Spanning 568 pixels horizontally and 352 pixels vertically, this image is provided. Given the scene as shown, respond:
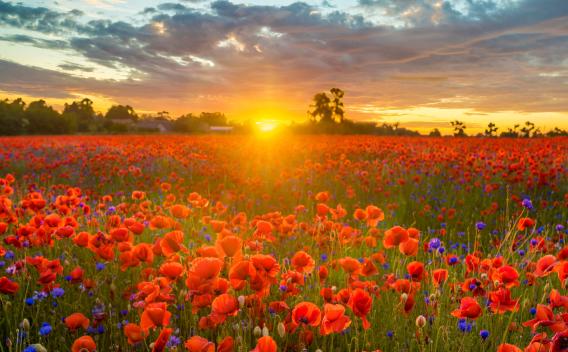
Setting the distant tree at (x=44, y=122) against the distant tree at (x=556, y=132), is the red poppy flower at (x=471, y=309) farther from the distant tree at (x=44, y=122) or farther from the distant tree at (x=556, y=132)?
the distant tree at (x=44, y=122)

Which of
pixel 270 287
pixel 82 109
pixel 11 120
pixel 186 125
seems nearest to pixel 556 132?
pixel 270 287

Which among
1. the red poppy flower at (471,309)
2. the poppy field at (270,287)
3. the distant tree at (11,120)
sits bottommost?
the poppy field at (270,287)

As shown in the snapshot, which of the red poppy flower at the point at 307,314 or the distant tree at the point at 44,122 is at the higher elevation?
the distant tree at the point at 44,122

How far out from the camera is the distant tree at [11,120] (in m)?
35.5

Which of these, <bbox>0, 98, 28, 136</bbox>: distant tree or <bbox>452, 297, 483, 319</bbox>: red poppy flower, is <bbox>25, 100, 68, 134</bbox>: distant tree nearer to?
<bbox>0, 98, 28, 136</bbox>: distant tree

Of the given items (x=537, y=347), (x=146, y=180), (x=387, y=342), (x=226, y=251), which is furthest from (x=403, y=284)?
(x=146, y=180)

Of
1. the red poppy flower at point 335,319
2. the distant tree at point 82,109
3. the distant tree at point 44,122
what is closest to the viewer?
the red poppy flower at point 335,319

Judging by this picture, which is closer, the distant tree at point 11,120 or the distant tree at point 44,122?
the distant tree at point 11,120

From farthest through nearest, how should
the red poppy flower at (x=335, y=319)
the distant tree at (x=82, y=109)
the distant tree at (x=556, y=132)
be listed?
the distant tree at (x=82, y=109) < the distant tree at (x=556, y=132) < the red poppy flower at (x=335, y=319)

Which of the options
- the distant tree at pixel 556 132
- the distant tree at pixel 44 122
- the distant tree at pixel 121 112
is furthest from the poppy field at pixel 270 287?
the distant tree at pixel 121 112

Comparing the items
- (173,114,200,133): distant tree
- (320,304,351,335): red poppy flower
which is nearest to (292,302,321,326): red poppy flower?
(320,304,351,335): red poppy flower

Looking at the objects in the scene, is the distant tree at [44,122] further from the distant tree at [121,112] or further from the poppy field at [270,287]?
the poppy field at [270,287]

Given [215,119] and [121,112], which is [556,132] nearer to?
[215,119]

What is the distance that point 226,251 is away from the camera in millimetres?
2158
